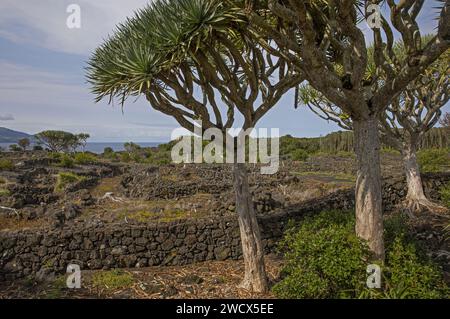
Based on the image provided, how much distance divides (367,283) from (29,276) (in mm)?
6654

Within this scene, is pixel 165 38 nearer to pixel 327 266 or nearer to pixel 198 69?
pixel 198 69

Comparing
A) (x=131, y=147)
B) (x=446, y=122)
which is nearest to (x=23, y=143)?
(x=131, y=147)

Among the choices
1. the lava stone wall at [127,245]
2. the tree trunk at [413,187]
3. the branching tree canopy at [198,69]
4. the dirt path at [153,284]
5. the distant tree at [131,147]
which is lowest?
the dirt path at [153,284]

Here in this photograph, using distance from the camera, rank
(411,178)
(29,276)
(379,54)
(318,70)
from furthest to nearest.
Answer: (411,178) < (29,276) < (379,54) < (318,70)

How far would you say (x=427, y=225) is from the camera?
9312mm

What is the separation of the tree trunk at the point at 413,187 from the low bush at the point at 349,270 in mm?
6361

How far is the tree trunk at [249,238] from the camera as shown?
608cm

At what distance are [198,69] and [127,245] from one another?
167 inches

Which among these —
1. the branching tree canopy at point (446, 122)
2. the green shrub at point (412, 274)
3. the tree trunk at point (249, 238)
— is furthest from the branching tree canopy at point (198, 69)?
the branching tree canopy at point (446, 122)

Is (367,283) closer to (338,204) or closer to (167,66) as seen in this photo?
(167,66)

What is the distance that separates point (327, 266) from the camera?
186 inches

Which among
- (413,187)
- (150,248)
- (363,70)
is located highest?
(363,70)

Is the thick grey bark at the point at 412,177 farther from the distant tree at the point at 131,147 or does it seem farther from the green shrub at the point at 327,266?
the distant tree at the point at 131,147

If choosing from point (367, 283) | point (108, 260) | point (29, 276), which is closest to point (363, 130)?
point (367, 283)
